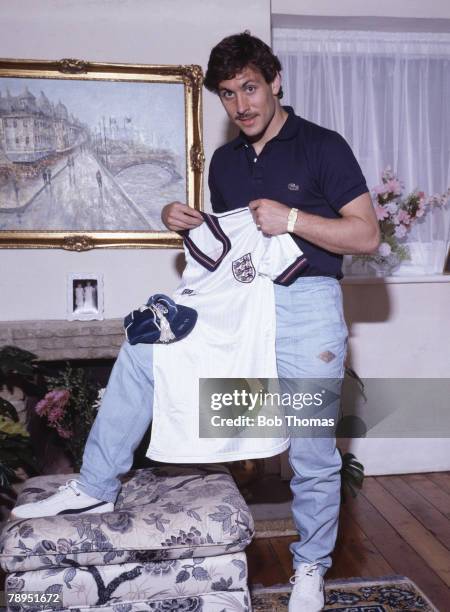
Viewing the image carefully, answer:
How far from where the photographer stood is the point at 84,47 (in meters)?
2.87

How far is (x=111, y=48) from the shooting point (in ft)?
9.47

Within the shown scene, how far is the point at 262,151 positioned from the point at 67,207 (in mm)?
1232

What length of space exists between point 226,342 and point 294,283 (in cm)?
26

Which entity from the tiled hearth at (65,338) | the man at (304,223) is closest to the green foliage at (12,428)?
the tiled hearth at (65,338)

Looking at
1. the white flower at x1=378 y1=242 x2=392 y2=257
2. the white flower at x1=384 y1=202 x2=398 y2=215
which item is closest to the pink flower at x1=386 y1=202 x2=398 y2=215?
the white flower at x1=384 y1=202 x2=398 y2=215

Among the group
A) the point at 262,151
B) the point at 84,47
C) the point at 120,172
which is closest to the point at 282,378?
the point at 262,151

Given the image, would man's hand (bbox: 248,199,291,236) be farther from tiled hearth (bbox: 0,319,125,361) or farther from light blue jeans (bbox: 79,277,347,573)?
tiled hearth (bbox: 0,319,125,361)

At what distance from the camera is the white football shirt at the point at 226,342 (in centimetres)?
186

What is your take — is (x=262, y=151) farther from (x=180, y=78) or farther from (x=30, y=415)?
(x=30, y=415)

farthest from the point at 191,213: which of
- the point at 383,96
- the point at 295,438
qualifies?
the point at 383,96

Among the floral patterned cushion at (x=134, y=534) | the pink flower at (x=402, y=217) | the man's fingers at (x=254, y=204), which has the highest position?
the pink flower at (x=402, y=217)

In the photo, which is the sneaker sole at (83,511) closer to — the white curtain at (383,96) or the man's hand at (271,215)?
the man's hand at (271,215)

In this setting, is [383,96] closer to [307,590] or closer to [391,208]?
[391,208]

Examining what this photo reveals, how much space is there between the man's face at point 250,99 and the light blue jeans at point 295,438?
1.57ft
